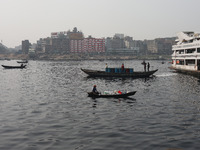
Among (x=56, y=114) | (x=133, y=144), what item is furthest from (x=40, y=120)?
(x=133, y=144)

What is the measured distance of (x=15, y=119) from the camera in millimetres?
21875

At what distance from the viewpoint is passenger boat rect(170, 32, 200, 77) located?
2451 inches

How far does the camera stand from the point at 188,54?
6731 cm

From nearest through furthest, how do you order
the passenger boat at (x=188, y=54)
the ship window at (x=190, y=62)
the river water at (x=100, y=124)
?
the river water at (x=100, y=124) < the passenger boat at (x=188, y=54) < the ship window at (x=190, y=62)

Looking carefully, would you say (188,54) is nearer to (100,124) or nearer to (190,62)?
(190,62)

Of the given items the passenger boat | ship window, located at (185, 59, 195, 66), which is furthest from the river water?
ship window, located at (185, 59, 195, 66)

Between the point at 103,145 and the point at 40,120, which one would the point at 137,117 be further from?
the point at 40,120

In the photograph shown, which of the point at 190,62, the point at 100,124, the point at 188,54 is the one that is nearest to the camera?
the point at 100,124

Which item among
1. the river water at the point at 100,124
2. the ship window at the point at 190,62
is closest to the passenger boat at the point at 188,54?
the ship window at the point at 190,62

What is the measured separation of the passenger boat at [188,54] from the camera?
204 ft

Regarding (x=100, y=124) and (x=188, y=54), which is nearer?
(x=100, y=124)

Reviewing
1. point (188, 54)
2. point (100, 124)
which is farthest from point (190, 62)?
point (100, 124)

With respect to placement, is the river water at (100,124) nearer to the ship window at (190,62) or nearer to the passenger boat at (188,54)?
the passenger boat at (188,54)

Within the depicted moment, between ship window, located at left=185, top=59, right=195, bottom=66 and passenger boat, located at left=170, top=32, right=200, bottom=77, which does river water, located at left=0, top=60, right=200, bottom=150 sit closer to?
passenger boat, located at left=170, top=32, right=200, bottom=77
